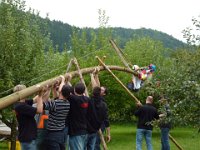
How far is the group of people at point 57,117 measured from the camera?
784cm

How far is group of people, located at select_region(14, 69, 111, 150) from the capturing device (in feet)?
25.7

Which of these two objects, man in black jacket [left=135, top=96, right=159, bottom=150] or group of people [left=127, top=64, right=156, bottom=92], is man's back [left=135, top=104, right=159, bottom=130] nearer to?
man in black jacket [left=135, top=96, right=159, bottom=150]

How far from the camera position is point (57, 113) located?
818 cm

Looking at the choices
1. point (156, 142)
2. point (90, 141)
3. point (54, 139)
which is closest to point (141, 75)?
point (90, 141)

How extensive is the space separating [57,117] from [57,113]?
8cm

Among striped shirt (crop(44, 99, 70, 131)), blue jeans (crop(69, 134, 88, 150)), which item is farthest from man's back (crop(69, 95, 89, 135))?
striped shirt (crop(44, 99, 70, 131))

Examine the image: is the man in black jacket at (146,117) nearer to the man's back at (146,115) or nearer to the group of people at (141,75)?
the man's back at (146,115)

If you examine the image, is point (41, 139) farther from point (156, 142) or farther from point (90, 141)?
point (156, 142)

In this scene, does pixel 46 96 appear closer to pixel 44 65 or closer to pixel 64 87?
pixel 64 87

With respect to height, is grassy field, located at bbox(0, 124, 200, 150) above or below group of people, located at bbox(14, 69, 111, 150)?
below

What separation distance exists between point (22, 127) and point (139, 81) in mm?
7248

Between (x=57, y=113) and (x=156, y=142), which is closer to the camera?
(x=57, y=113)

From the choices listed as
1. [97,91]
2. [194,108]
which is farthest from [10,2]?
[194,108]

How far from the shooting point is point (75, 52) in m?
32.4
